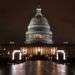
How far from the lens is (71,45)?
189250 millimetres

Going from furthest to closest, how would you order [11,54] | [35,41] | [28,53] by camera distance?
[35,41] < [28,53] < [11,54]

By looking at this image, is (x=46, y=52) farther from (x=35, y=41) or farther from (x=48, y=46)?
(x=35, y=41)

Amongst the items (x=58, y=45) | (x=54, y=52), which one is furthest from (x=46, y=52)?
(x=58, y=45)

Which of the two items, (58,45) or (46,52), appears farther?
(58,45)

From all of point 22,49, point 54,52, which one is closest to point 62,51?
point 54,52

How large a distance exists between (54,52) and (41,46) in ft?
28.1

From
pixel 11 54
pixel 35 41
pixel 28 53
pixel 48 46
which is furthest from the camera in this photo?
pixel 35 41

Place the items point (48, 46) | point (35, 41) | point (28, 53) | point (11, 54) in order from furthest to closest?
point (35, 41)
point (48, 46)
point (28, 53)
point (11, 54)

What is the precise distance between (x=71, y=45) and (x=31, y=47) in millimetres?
21318

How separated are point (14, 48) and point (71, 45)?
29453mm

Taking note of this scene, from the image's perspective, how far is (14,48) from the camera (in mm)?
174375

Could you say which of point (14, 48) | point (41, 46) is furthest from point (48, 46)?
point (14, 48)

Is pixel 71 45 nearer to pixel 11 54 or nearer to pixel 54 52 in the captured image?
pixel 54 52

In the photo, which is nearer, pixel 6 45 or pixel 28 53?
pixel 28 53
